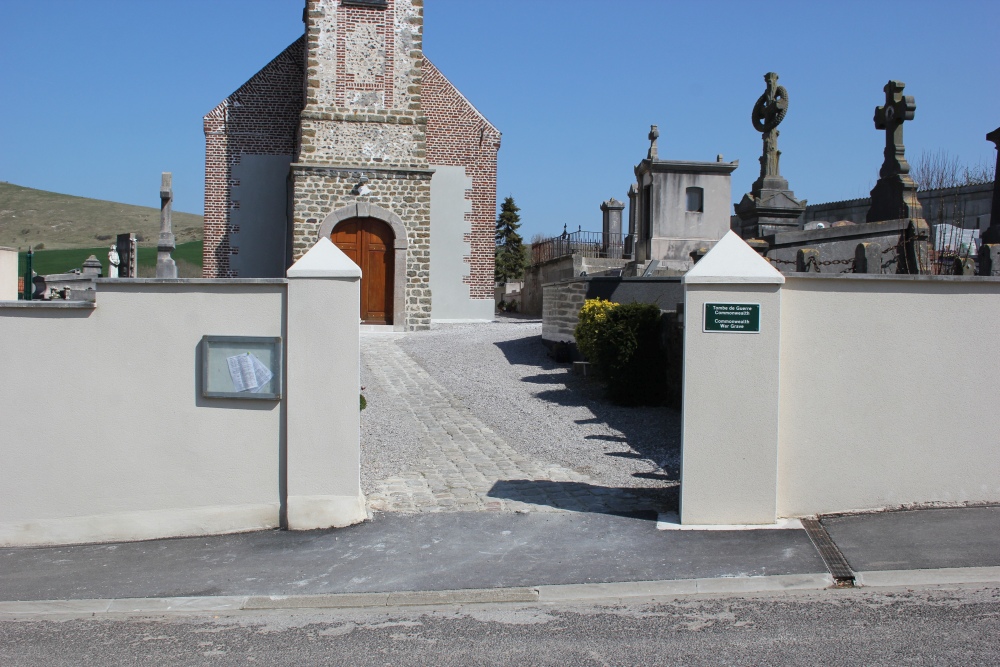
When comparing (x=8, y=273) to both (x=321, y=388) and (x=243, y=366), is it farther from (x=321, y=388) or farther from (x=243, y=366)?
(x=321, y=388)

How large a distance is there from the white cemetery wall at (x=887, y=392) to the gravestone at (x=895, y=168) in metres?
8.95

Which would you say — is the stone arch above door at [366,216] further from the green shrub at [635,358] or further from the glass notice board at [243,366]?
the glass notice board at [243,366]

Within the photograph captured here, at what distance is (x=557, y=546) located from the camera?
632 cm

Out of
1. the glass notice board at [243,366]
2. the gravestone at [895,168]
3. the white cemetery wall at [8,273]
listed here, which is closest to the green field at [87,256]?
the white cemetery wall at [8,273]

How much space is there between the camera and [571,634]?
4875mm

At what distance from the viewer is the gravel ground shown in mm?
8898

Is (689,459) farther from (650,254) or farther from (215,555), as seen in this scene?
(650,254)

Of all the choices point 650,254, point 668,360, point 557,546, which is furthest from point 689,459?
point 650,254

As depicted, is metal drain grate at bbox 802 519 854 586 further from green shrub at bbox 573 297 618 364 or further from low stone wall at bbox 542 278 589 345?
low stone wall at bbox 542 278 589 345

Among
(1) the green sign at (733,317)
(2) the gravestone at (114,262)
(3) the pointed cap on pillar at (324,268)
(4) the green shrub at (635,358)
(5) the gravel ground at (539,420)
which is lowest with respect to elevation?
(5) the gravel ground at (539,420)

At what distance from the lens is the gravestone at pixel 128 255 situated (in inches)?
767

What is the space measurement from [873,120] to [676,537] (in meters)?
12.1

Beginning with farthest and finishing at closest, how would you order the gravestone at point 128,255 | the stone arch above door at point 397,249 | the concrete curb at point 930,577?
the stone arch above door at point 397,249 → the gravestone at point 128,255 → the concrete curb at point 930,577

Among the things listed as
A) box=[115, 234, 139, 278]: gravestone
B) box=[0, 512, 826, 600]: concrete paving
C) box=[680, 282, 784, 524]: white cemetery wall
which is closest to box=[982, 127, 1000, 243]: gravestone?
box=[680, 282, 784, 524]: white cemetery wall
